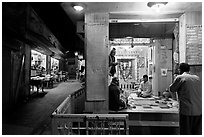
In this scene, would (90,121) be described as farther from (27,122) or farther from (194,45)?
(27,122)

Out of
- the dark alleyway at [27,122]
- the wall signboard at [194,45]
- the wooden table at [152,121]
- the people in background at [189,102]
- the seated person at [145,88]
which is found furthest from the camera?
the seated person at [145,88]

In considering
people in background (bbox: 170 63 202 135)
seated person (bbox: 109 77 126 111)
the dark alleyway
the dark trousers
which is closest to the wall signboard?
people in background (bbox: 170 63 202 135)

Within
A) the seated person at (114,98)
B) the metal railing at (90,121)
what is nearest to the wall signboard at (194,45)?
the seated person at (114,98)

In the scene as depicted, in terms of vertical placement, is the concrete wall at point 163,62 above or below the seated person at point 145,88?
above

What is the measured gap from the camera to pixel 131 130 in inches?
175

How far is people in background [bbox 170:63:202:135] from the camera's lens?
3480 millimetres

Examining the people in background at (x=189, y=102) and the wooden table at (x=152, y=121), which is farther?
the wooden table at (x=152, y=121)

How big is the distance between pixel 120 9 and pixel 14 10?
182 inches

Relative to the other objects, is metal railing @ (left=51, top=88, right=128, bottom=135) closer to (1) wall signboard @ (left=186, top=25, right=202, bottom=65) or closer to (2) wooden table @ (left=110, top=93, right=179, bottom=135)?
(2) wooden table @ (left=110, top=93, right=179, bottom=135)

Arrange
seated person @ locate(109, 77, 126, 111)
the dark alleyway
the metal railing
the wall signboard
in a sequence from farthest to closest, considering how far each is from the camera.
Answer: the dark alleyway → seated person @ locate(109, 77, 126, 111) → the wall signboard → the metal railing

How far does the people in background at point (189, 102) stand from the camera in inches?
137

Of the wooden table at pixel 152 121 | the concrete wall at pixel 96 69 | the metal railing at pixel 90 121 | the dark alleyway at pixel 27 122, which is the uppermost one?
the concrete wall at pixel 96 69

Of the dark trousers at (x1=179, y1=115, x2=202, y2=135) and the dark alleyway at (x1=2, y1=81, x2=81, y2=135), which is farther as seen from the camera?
the dark alleyway at (x1=2, y1=81, x2=81, y2=135)

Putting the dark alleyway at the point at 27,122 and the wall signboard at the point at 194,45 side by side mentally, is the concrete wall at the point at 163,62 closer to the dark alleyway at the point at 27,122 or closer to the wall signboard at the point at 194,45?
the wall signboard at the point at 194,45
